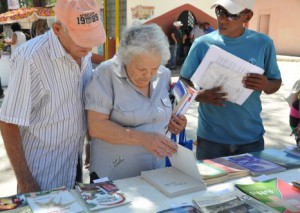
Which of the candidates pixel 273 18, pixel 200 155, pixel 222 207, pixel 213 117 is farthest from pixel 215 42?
pixel 273 18

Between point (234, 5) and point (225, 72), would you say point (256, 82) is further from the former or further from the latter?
point (234, 5)

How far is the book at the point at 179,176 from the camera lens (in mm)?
1538

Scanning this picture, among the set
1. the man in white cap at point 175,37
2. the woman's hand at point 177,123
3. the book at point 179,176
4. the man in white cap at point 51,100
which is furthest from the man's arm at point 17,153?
the man in white cap at point 175,37

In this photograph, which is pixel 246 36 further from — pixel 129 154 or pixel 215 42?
pixel 129 154

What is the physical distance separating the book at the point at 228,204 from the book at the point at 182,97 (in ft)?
1.60

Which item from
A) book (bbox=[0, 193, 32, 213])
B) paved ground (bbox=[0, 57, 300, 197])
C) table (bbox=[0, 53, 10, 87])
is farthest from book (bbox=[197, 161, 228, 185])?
table (bbox=[0, 53, 10, 87])

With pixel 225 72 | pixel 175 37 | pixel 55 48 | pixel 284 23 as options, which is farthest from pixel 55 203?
pixel 284 23

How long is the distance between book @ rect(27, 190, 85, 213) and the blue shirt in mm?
1117

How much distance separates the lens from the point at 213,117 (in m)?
2.26

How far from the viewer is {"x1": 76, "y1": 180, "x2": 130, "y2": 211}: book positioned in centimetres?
139

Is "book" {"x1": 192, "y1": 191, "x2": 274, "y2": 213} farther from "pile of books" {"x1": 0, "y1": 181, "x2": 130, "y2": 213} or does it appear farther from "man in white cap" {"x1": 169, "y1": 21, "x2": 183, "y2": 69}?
"man in white cap" {"x1": 169, "y1": 21, "x2": 183, "y2": 69}

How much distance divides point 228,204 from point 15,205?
Result: 32.8 inches

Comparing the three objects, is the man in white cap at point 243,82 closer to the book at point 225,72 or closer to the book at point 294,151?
the book at point 225,72

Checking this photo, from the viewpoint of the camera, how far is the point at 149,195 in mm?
1521
